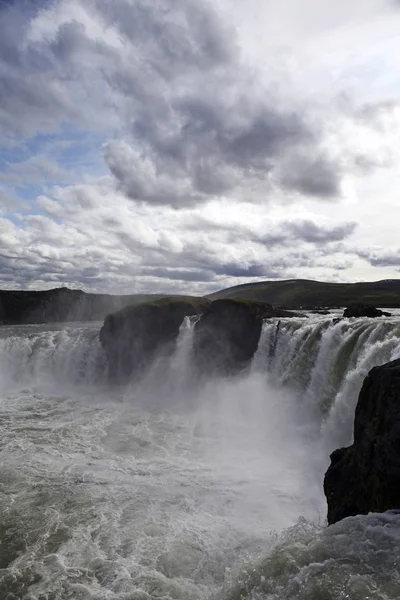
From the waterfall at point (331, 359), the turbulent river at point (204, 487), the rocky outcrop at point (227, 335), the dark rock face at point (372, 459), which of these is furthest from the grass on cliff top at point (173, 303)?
the dark rock face at point (372, 459)

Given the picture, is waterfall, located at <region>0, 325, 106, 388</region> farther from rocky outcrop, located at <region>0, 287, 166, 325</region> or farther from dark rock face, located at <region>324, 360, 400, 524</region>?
rocky outcrop, located at <region>0, 287, 166, 325</region>

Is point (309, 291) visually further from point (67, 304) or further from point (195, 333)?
point (195, 333)

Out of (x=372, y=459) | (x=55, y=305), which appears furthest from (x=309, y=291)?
(x=372, y=459)

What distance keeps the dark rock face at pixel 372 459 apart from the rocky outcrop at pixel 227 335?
20537 millimetres

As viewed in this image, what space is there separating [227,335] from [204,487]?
60.6ft

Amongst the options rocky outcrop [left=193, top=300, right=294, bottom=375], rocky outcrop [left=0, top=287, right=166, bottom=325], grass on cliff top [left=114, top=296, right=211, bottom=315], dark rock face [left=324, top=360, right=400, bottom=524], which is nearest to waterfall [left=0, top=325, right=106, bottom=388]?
grass on cliff top [left=114, top=296, right=211, bottom=315]

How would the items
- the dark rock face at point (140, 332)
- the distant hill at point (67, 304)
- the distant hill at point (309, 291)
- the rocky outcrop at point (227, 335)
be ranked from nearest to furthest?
1. the rocky outcrop at point (227, 335)
2. the dark rock face at point (140, 332)
3. the distant hill at point (67, 304)
4. the distant hill at point (309, 291)

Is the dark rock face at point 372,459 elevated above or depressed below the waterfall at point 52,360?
above

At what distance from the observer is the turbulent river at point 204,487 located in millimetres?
7266

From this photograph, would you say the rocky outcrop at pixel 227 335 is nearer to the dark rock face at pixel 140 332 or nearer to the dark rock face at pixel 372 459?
the dark rock face at pixel 140 332

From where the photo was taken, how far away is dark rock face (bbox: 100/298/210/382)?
38.9 meters

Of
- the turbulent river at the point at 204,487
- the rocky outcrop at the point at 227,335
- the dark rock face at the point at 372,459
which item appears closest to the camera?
the turbulent river at the point at 204,487

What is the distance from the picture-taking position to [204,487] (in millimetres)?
15406

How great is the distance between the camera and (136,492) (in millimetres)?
14859
